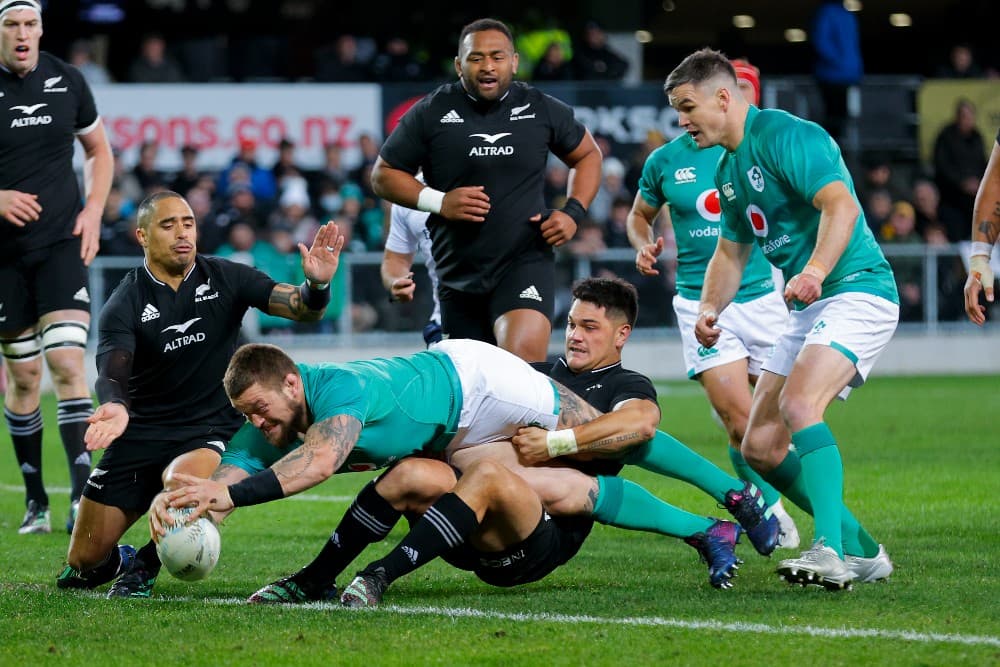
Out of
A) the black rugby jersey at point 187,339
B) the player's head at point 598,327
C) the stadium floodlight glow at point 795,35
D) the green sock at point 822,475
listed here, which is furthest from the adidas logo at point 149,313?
the stadium floodlight glow at point 795,35

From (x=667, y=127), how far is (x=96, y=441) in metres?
17.3

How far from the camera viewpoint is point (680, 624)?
5.63 metres

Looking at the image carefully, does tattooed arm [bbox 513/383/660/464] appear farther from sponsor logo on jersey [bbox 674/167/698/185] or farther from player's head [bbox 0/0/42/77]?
player's head [bbox 0/0/42/77]

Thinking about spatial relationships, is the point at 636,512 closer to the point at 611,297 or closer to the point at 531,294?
the point at 611,297

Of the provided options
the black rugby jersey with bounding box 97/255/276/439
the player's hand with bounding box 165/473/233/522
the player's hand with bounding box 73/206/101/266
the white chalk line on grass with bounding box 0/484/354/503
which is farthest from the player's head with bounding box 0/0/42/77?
the player's hand with bounding box 165/473/233/522

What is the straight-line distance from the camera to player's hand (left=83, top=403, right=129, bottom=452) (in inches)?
242

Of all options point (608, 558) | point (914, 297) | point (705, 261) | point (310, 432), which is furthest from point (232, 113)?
point (310, 432)

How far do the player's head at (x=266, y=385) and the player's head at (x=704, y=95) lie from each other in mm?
2099

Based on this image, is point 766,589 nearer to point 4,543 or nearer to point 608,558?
point 608,558

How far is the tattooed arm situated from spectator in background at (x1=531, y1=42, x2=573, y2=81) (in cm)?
1637

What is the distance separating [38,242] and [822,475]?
4.76 meters

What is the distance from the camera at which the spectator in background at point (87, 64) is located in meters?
21.7

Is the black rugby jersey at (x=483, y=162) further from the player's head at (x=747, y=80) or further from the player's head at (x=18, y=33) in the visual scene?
the player's head at (x=18, y=33)

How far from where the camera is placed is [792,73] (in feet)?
113
